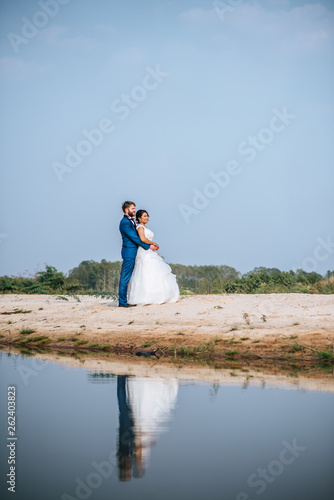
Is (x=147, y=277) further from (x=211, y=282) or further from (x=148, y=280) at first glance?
(x=211, y=282)

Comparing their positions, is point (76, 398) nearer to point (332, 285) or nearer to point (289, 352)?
point (289, 352)

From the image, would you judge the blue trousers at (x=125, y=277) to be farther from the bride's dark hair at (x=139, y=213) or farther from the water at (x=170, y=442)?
the water at (x=170, y=442)

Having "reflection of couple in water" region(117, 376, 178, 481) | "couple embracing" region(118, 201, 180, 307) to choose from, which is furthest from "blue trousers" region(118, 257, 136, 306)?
"reflection of couple in water" region(117, 376, 178, 481)

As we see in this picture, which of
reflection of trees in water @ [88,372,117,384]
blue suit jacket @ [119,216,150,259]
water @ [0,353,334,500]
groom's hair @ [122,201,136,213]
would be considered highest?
groom's hair @ [122,201,136,213]

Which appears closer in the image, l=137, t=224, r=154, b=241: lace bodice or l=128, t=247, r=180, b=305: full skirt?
l=128, t=247, r=180, b=305: full skirt

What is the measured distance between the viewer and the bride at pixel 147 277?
524 inches

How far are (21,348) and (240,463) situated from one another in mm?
8446

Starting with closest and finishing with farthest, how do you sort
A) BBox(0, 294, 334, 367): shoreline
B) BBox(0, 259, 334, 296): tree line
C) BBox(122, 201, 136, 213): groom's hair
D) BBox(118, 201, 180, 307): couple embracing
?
BBox(0, 294, 334, 367): shoreline < BBox(122, 201, 136, 213): groom's hair < BBox(118, 201, 180, 307): couple embracing < BBox(0, 259, 334, 296): tree line

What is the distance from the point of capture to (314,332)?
33.4ft

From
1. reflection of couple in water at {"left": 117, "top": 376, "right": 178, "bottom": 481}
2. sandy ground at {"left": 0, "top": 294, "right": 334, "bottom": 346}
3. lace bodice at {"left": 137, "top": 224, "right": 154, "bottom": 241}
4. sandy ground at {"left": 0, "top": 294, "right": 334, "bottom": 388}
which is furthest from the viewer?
lace bodice at {"left": 137, "top": 224, "right": 154, "bottom": 241}

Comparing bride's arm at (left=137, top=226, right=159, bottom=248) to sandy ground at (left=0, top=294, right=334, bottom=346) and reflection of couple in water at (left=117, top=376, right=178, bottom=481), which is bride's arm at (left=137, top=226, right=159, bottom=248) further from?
reflection of couple in water at (left=117, top=376, right=178, bottom=481)

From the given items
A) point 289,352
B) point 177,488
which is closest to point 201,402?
point 177,488

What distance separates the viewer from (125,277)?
44.5 feet

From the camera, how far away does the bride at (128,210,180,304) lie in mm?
13312
